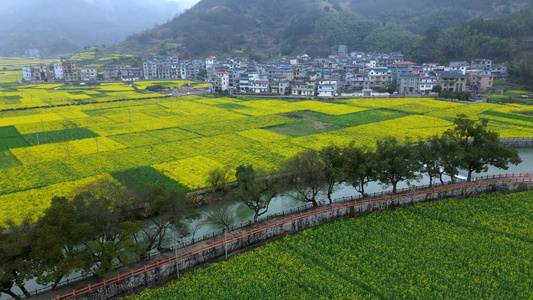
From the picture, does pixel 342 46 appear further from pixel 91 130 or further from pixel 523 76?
pixel 91 130

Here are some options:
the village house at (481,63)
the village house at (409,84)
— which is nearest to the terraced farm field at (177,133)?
the village house at (409,84)

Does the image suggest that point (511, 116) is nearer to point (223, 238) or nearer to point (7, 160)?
point (223, 238)

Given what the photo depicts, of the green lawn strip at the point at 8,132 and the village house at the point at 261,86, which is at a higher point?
the village house at the point at 261,86

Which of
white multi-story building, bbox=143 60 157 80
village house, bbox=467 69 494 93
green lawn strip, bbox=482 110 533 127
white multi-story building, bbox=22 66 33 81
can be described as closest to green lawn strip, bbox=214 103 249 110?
green lawn strip, bbox=482 110 533 127

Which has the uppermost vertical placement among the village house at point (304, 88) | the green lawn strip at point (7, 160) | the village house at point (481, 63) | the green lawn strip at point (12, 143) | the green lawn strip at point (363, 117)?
the village house at point (481, 63)

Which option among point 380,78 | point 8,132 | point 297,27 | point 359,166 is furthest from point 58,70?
point 359,166

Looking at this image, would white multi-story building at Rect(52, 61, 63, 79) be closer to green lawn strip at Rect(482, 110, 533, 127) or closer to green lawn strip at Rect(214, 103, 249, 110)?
green lawn strip at Rect(214, 103, 249, 110)

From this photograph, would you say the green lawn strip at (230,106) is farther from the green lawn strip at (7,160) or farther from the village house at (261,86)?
the green lawn strip at (7,160)
